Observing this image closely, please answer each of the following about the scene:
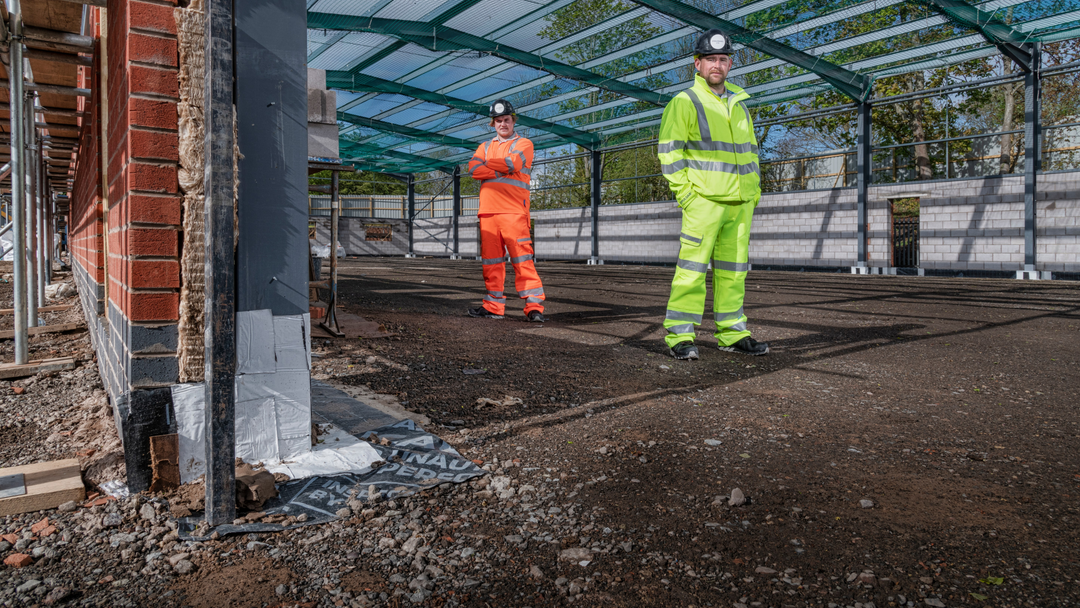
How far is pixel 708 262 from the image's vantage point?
4125 mm

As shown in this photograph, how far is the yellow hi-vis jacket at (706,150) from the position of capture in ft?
13.4

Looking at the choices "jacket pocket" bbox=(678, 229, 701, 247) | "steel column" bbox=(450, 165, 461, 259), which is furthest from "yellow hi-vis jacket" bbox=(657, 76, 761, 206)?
"steel column" bbox=(450, 165, 461, 259)

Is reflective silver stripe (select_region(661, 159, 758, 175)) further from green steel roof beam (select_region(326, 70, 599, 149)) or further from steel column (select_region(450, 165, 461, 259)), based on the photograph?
steel column (select_region(450, 165, 461, 259))

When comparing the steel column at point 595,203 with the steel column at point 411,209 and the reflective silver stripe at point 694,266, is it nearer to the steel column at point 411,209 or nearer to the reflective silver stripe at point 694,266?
the steel column at point 411,209

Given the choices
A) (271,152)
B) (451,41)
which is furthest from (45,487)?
(451,41)

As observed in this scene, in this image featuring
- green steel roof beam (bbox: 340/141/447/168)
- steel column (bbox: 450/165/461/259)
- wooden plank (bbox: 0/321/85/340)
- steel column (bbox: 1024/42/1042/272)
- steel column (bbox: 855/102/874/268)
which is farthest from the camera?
steel column (bbox: 450/165/461/259)

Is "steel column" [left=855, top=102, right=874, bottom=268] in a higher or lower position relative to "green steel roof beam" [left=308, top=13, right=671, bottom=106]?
lower

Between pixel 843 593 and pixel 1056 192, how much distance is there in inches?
634

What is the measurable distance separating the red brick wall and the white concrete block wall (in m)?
16.6

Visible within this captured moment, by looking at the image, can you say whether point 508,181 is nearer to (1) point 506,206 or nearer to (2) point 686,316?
(1) point 506,206

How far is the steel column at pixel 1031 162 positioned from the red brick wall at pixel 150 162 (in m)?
16.5

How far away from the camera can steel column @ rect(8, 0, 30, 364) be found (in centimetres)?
363

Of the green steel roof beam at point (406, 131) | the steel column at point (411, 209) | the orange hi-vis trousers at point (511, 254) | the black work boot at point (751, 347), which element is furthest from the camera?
the steel column at point (411, 209)

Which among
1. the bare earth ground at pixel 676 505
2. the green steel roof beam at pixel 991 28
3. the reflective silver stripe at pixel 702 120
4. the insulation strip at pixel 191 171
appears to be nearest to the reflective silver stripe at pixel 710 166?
the reflective silver stripe at pixel 702 120
